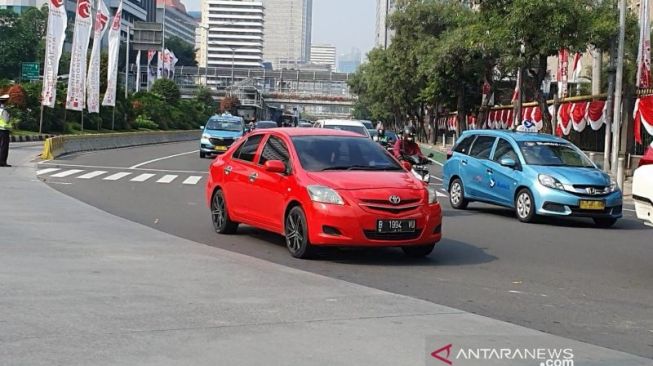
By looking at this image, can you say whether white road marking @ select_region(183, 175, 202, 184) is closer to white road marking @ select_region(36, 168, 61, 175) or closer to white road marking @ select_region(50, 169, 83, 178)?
white road marking @ select_region(50, 169, 83, 178)

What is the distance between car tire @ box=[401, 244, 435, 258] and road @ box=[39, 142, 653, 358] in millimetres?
116

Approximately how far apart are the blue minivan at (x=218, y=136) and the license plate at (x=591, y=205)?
69.6 ft

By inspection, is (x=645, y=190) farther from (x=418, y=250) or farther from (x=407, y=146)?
(x=407, y=146)

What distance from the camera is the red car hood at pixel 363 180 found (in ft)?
34.0

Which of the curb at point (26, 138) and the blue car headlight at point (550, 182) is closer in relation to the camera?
the blue car headlight at point (550, 182)

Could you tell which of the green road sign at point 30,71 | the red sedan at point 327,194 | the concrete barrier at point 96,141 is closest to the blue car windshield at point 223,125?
the concrete barrier at point 96,141

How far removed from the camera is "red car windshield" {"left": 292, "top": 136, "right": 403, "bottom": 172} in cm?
1109

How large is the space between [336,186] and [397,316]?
3.25 metres

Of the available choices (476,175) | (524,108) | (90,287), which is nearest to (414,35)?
(524,108)

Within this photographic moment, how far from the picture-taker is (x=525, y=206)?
52.2ft

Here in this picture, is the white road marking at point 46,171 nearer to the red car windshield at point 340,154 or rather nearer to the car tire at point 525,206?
the car tire at point 525,206

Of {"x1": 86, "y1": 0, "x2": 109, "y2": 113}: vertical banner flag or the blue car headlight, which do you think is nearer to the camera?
the blue car headlight

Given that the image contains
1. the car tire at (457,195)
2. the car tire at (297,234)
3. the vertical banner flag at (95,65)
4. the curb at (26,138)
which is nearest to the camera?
the car tire at (297,234)

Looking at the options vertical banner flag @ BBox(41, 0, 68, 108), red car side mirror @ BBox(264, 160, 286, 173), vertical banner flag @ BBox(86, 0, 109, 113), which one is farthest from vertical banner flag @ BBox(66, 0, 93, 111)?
red car side mirror @ BBox(264, 160, 286, 173)
